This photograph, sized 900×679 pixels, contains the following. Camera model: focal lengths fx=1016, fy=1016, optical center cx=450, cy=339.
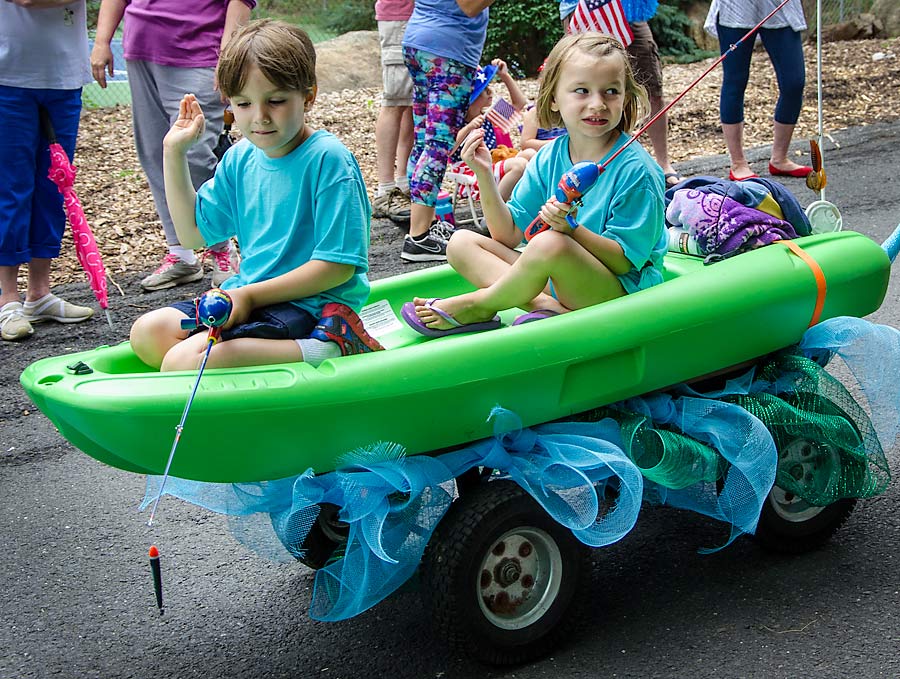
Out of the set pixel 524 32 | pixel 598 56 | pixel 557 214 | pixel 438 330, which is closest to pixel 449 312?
pixel 438 330

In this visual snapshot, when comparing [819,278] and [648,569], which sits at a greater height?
[819,278]

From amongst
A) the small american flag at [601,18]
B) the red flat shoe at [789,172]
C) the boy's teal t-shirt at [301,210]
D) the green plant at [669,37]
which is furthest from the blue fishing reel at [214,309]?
the green plant at [669,37]

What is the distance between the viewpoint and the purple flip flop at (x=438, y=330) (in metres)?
2.69

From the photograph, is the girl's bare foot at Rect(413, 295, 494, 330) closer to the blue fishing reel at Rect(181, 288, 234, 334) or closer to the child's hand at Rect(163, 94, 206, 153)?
the blue fishing reel at Rect(181, 288, 234, 334)

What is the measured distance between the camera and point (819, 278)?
107 inches

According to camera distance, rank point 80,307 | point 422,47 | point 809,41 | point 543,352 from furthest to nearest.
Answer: point 809,41 < point 422,47 < point 80,307 < point 543,352

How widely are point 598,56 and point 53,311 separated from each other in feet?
10.2

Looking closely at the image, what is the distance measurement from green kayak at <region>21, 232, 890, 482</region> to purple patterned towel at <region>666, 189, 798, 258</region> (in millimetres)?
127

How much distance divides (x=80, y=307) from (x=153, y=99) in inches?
41.8

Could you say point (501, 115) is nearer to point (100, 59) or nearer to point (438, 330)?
point (100, 59)

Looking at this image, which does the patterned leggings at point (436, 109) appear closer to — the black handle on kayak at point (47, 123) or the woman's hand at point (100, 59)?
the woman's hand at point (100, 59)

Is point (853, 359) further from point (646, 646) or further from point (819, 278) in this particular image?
point (646, 646)

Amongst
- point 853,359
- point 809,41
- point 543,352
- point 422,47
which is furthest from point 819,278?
point 809,41

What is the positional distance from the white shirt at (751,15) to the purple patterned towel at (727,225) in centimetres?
323
